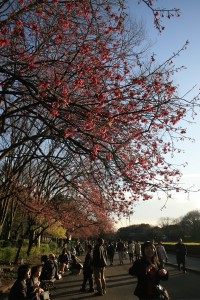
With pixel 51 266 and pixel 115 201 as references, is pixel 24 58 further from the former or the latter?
pixel 51 266

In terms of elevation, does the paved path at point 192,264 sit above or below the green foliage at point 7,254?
below

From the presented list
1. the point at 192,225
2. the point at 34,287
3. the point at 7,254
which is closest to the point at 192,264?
the point at 7,254

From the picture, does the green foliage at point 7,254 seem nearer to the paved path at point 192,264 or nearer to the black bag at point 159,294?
the paved path at point 192,264

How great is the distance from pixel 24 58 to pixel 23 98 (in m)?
2.06

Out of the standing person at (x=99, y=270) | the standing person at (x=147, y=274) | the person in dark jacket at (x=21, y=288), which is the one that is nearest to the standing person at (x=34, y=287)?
the person in dark jacket at (x=21, y=288)

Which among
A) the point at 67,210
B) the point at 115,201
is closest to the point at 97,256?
the point at 115,201

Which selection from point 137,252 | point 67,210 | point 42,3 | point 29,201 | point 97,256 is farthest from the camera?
point 67,210

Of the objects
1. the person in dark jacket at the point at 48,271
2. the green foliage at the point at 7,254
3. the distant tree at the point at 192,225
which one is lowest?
the person in dark jacket at the point at 48,271

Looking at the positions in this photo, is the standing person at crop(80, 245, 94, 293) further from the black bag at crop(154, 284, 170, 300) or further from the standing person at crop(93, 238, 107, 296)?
the black bag at crop(154, 284, 170, 300)

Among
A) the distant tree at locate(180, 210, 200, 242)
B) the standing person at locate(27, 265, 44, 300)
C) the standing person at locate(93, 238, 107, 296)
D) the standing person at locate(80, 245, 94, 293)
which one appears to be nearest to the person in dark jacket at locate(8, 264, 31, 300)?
the standing person at locate(27, 265, 44, 300)

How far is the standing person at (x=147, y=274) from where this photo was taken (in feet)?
17.7

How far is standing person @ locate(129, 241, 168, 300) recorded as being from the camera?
5383 mm

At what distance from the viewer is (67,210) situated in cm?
2586

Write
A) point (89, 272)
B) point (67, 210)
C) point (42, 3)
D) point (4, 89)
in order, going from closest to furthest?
point (42, 3), point (4, 89), point (89, 272), point (67, 210)
